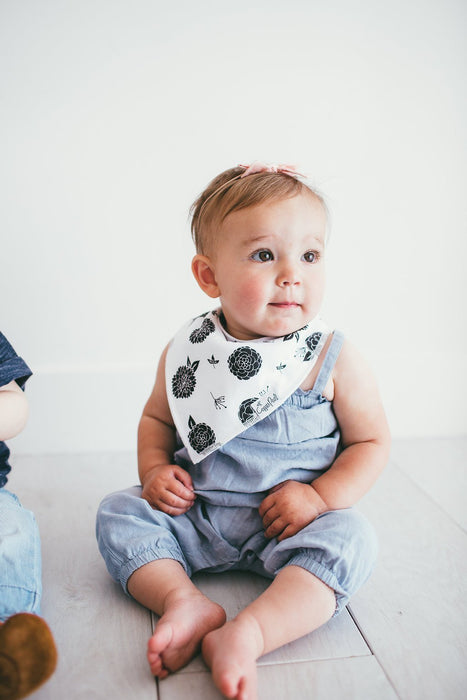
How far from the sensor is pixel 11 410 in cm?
90

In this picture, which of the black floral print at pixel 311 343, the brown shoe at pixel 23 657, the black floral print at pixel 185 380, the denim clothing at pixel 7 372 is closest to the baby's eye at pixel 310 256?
the black floral print at pixel 311 343

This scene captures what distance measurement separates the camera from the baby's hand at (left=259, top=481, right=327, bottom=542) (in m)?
0.84

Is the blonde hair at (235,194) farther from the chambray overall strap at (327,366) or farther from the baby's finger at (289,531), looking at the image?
the baby's finger at (289,531)

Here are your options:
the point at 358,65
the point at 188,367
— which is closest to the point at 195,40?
the point at 358,65

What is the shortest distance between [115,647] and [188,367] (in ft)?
1.26

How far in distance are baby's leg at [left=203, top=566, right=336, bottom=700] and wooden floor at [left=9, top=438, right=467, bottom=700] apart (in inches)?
1.4

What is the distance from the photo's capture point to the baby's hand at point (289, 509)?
0.84 meters

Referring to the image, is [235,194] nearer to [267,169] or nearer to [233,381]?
[267,169]


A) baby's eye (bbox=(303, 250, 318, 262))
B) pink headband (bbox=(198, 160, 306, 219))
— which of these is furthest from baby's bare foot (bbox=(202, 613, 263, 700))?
pink headband (bbox=(198, 160, 306, 219))

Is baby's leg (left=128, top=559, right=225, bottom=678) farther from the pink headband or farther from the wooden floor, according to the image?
the pink headband

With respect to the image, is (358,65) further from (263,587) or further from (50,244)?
(263,587)

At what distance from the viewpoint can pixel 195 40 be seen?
1.23 m

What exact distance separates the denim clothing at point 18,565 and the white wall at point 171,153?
1.71 ft

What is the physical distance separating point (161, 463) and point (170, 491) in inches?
2.9
